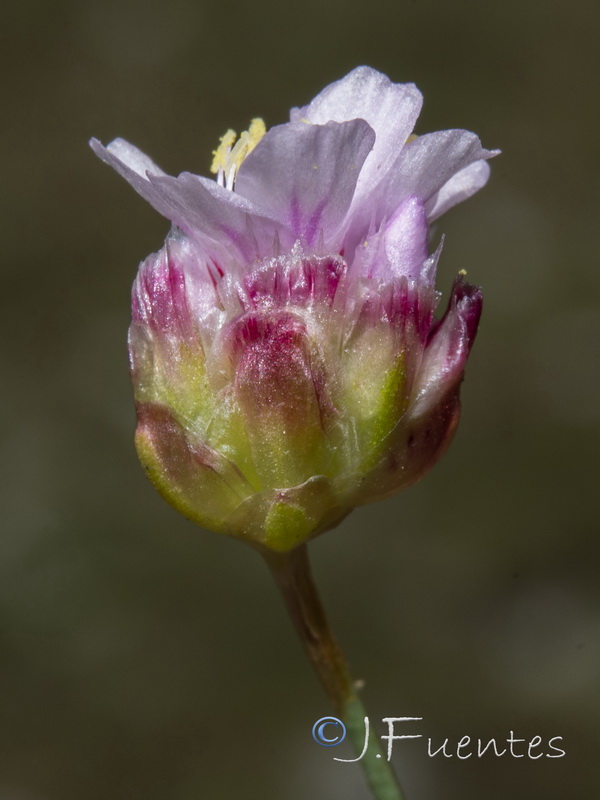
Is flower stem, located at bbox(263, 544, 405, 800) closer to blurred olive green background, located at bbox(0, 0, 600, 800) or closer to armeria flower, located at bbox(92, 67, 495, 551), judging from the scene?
armeria flower, located at bbox(92, 67, 495, 551)

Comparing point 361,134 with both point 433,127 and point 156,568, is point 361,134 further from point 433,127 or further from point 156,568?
point 433,127

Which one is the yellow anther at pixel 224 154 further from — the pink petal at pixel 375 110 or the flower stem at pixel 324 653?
the flower stem at pixel 324 653

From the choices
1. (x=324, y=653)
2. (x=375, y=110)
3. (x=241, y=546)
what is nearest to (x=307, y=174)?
(x=375, y=110)

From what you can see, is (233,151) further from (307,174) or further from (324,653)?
(324,653)

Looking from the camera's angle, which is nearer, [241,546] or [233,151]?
[233,151]

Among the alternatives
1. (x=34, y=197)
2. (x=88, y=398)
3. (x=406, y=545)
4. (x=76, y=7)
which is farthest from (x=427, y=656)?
(x=76, y=7)

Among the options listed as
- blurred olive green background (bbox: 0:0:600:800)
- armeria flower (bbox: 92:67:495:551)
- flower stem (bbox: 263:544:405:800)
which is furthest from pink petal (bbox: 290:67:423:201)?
blurred olive green background (bbox: 0:0:600:800)
